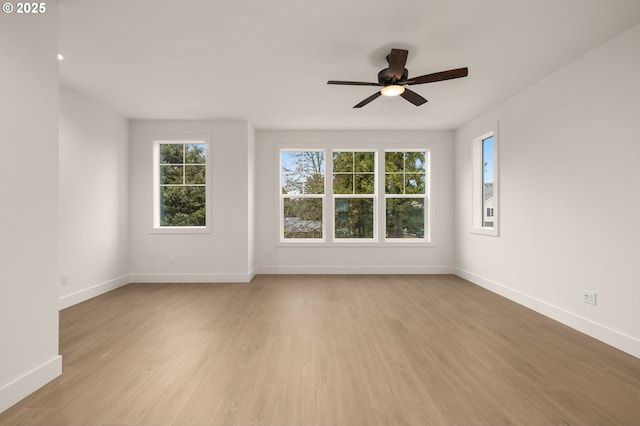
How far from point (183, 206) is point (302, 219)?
7.17 feet

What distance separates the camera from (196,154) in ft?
17.9

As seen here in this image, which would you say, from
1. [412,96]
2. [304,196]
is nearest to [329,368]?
[412,96]

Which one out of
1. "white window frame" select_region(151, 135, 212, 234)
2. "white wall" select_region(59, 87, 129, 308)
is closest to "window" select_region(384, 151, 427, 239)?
"white window frame" select_region(151, 135, 212, 234)

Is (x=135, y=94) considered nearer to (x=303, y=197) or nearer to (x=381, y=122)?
(x=303, y=197)

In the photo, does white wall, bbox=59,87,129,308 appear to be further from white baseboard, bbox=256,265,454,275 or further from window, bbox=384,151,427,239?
window, bbox=384,151,427,239

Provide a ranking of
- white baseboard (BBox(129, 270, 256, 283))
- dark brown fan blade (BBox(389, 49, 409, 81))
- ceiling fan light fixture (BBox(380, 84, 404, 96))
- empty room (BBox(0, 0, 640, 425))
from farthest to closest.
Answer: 1. white baseboard (BBox(129, 270, 256, 283))
2. ceiling fan light fixture (BBox(380, 84, 404, 96))
3. dark brown fan blade (BBox(389, 49, 409, 81))
4. empty room (BBox(0, 0, 640, 425))

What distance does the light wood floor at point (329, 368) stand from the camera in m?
1.79

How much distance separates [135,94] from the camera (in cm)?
413

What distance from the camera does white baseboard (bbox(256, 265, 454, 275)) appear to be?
5.91m

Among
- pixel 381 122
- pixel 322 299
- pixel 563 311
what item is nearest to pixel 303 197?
pixel 381 122

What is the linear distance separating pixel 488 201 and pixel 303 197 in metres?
3.26

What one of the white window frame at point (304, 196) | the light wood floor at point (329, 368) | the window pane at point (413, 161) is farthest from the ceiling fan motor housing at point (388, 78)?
the window pane at point (413, 161)

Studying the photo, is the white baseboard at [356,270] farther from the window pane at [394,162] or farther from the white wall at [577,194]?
the window pane at [394,162]

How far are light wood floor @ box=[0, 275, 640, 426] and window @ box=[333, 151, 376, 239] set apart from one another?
2.24 meters
